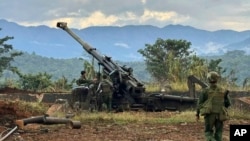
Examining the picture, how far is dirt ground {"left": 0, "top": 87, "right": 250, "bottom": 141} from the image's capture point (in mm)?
13602

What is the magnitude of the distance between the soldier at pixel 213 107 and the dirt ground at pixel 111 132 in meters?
2.25

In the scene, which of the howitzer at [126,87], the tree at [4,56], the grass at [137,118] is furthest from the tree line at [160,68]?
the grass at [137,118]

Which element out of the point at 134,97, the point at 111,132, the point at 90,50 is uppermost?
the point at 90,50

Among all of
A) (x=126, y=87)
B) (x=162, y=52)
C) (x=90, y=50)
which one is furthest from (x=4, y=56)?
(x=126, y=87)

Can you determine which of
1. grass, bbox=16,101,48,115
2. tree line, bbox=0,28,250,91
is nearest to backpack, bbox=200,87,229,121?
grass, bbox=16,101,48,115

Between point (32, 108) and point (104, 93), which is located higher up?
point (104, 93)

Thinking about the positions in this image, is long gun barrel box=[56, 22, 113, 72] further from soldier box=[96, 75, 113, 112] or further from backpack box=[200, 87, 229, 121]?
backpack box=[200, 87, 229, 121]

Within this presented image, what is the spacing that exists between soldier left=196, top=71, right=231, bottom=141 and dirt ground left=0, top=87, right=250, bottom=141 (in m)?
2.25

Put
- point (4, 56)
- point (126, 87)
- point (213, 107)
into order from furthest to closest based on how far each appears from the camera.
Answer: point (4, 56) → point (126, 87) → point (213, 107)

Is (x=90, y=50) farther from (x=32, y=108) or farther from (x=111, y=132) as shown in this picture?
(x=111, y=132)

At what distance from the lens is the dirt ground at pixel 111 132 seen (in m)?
13.6

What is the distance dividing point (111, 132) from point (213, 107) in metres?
4.12

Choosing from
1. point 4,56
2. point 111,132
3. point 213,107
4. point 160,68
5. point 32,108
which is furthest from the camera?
point 4,56

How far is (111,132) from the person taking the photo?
14.6 meters
